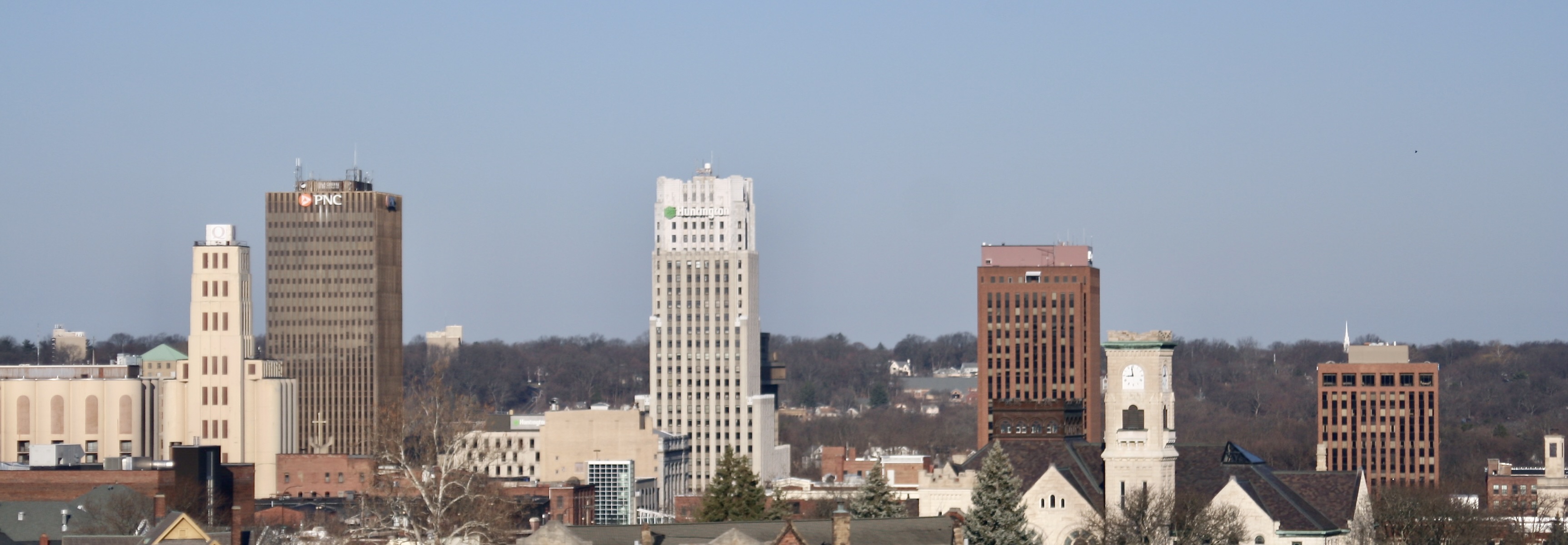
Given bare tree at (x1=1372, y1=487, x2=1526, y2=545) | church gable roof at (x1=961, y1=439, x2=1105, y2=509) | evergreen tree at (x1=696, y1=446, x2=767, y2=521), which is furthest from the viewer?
church gable roof at (x1=961, y1=439, x2=1105, y2=509)

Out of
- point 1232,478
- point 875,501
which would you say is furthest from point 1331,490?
point 875,501

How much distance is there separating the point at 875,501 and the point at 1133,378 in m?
17.4

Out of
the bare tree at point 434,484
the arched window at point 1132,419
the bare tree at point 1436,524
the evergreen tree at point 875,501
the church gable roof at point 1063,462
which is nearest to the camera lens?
the bare tree at point 434,484

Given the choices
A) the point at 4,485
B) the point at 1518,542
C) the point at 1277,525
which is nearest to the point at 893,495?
the point at 1277,525

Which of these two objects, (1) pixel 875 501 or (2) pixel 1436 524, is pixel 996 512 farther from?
(2) pixel 1436 524

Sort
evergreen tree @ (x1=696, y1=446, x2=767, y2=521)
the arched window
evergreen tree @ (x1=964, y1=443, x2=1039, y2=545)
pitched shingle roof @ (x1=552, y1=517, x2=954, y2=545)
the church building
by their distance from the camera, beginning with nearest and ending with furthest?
pitched shingle roof @ (x1=552, y1=517, x2=954, y2=545) < evergreen tree @ (x1=964, y1=443, x2=1039, y2=545) < evergreen tree @ (x1=696, y1=446, x2=767, y2=521) < the church building < the arched window

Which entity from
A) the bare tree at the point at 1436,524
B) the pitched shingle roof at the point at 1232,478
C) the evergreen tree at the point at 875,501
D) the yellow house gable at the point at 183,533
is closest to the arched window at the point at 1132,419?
the pitched shingle roof at the point at 1232,478

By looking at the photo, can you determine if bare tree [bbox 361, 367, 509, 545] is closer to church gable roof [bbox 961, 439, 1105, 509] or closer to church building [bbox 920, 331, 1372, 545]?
church building [bbox 920, 331, 1372, 545]

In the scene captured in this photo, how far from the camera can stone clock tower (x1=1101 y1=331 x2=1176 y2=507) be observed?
137 meters

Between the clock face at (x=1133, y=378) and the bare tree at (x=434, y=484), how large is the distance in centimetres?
3677

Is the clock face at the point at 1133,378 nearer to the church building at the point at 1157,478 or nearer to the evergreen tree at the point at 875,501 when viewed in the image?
the church building at the point at 1157,478

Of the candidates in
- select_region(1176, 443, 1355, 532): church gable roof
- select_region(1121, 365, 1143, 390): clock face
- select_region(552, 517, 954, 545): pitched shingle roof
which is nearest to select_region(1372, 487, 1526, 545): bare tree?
select_region(1176, 443, 1355, 532): church gable roof

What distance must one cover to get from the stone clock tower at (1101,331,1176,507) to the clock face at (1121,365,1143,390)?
2 cm

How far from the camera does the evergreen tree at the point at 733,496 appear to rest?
134 m
